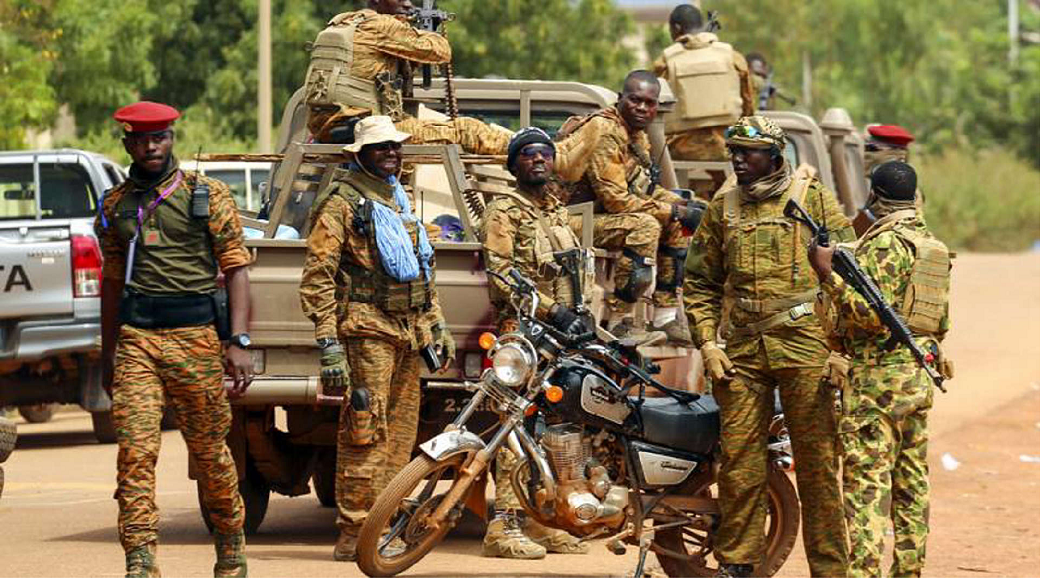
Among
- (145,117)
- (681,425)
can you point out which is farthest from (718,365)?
(145,117)

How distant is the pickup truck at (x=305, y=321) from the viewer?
10.7 m

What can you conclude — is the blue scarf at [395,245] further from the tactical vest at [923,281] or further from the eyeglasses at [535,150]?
the tactical vest at [923,281]

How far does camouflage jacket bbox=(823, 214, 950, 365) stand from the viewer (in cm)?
880

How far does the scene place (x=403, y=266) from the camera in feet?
32.9

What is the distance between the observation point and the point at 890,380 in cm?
882

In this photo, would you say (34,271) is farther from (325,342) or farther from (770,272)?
(770,272)

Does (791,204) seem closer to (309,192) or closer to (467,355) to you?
(467,355)

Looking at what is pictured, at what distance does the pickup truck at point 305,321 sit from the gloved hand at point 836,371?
2156mm

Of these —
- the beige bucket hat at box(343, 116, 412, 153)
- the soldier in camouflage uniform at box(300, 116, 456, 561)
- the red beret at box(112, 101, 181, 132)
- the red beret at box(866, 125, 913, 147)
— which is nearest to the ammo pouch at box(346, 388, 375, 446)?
the soldier in camouflage uniform at box(300, 116, 456, 561)

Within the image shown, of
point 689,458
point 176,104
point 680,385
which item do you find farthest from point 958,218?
point 689,458

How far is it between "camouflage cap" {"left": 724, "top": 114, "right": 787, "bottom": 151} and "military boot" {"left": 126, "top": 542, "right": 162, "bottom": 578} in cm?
279

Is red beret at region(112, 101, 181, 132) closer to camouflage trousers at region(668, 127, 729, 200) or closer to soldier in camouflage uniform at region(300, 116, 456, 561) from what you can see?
soldier in camouflage uniform at region(300, 116, 456, 561)

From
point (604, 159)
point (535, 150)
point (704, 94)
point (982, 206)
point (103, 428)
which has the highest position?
point (704, 94)

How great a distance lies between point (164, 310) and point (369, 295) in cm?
155
